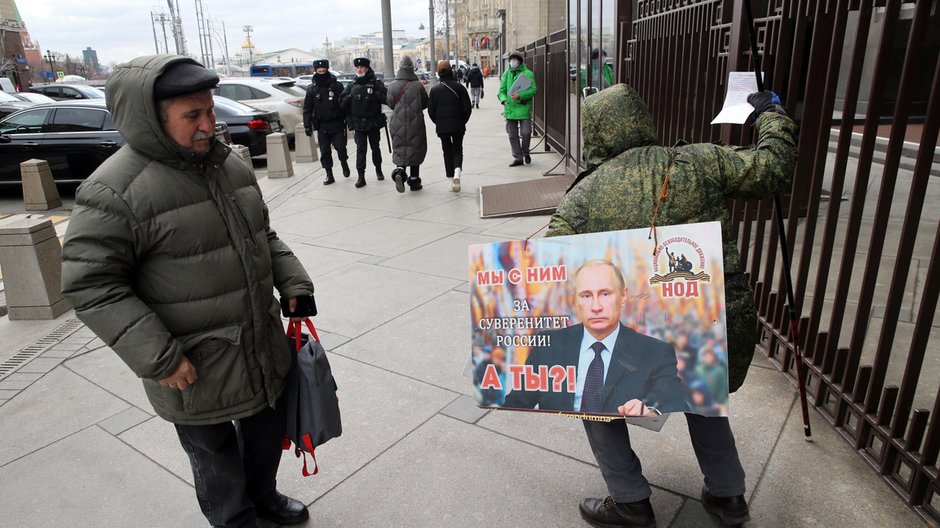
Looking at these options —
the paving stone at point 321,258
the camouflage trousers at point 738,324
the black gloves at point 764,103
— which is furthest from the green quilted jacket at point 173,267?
the paving stone at point 321,258

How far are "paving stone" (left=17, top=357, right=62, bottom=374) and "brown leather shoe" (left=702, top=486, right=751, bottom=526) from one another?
4.21 meters

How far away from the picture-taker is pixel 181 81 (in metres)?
2.09

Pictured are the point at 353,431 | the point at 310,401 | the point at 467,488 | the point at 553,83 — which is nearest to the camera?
the point at 310,401

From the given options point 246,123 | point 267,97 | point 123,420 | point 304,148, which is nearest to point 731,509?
point 123,420

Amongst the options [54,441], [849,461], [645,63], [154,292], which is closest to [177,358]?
[154,292]

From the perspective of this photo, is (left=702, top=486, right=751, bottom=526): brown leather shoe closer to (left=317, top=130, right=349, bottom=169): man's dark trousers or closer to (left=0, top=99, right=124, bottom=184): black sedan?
(left=317, top=130, right=349, bottom=169): man's dark trousers

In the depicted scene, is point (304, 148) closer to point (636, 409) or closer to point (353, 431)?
point (353, 431)

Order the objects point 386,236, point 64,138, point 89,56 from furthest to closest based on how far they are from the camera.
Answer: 1. point 89,56
2. point 64,138
3. point 386,236

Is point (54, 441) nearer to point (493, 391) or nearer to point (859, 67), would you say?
point (493, 391)

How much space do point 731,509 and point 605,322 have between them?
0.96m

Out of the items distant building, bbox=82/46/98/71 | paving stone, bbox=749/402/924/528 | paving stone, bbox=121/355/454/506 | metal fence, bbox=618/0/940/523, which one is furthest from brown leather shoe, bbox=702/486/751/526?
distant building, bbox=82/46/98/71

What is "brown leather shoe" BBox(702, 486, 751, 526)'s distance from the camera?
2.46 m

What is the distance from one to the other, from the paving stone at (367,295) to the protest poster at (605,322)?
101 inches

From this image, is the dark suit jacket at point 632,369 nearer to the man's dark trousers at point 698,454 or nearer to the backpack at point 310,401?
the man's dark trousers at point 698,454
